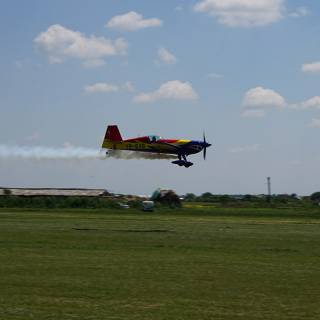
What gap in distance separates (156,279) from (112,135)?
46.3 meters

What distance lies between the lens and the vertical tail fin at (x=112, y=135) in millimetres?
67875

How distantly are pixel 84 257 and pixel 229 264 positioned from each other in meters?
5.93

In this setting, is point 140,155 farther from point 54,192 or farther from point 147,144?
point 54,192

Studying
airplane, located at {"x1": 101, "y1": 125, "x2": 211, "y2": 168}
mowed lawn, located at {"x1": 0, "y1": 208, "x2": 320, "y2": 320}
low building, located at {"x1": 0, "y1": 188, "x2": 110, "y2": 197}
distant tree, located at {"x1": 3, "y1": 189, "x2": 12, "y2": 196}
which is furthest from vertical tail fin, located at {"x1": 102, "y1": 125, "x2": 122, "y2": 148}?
distant tree, located at {"x1": 3, "y1": 189, "x2": 12, "y2": 196}

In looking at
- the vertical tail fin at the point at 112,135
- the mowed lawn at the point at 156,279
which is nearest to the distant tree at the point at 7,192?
the vertical tail fin at the point at 112,135

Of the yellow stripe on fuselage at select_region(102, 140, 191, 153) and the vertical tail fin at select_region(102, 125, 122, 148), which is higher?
the vertical tail fin at select_region(102, 125, 122, 148)

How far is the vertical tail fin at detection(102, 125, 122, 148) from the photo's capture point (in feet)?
223

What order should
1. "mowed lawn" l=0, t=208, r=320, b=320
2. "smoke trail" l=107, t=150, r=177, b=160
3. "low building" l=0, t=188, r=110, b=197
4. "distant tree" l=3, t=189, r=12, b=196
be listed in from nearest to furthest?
"mowed lawn" l=0, t=208, r=320, b=320 < "smoke trail" l=107, t=150, r=177, b=160 < "distant tree" l=3, t=189, r=12, b=196 < "low building" l=0, t=188, r=110, b=197

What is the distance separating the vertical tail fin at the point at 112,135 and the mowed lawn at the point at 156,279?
30.0 meters

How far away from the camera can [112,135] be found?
223 feet

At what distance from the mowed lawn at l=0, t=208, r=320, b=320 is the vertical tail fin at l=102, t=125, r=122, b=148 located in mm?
29986

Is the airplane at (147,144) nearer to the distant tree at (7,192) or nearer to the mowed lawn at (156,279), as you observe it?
the mowed lawn at (156,279)

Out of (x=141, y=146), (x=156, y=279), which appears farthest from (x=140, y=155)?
Answer: (x=156, y=279)

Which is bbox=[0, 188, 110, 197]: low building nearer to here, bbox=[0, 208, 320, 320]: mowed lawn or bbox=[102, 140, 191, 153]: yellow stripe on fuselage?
bbox=[102, 140, 191, 153]: yellow stripe on fuselage
